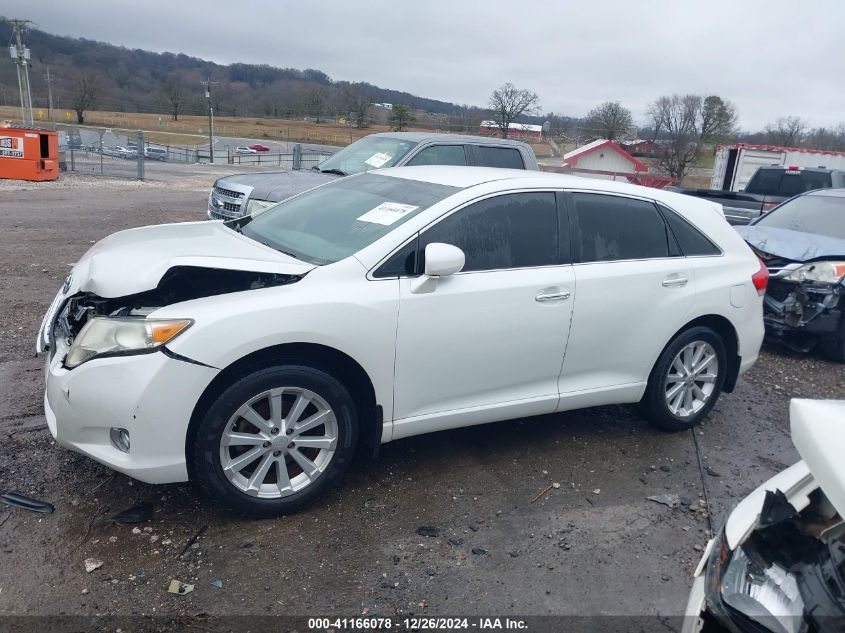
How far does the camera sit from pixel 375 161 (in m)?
9.03

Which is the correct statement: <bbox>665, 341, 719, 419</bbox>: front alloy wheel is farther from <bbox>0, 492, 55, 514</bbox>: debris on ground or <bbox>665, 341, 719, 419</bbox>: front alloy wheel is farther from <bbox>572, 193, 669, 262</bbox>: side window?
<bbox>0, 492, 55, 514</bbox>: debris on ground

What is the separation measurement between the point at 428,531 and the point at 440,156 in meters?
6.13

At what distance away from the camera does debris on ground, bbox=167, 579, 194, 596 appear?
2.93 m

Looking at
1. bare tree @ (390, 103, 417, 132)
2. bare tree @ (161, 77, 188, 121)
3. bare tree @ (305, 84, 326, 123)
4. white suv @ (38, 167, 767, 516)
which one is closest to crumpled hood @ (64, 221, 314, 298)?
white suv @ (38, 167, 767, 516)

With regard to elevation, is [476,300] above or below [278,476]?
above

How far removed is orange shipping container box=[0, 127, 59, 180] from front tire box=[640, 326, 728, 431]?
20.2 metres

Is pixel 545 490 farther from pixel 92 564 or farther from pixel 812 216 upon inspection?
pixel 812 216

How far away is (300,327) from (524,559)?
61.0 inches

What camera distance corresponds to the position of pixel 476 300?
3797 millimetres

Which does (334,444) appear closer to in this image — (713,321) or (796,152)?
(713,321)

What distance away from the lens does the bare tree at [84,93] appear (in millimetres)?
83438

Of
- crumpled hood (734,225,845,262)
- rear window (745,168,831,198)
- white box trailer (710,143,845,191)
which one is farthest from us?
white box trailer (710,143,845,191)

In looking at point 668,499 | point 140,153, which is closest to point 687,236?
point 668,499

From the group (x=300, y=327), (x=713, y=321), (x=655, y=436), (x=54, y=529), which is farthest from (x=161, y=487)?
(x=713, y=321)
